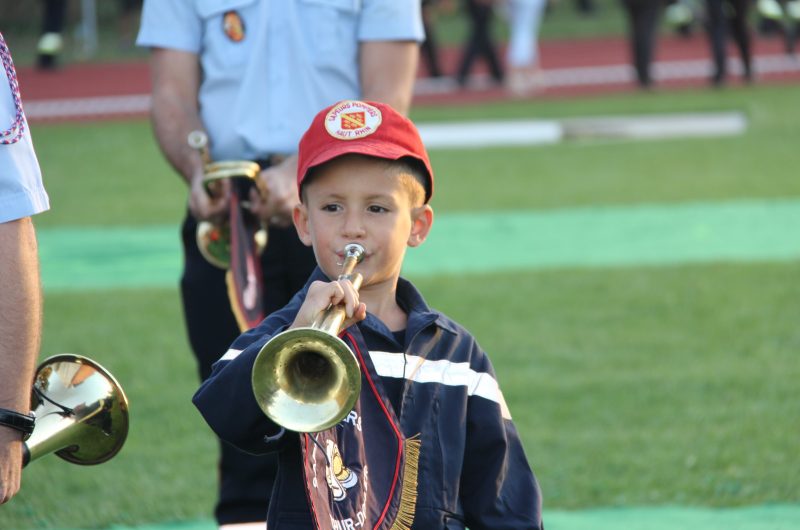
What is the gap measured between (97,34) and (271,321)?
28.8 meters

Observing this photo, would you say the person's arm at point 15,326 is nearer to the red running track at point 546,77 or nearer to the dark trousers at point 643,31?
the dark trousers at point 643,31

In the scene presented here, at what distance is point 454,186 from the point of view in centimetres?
1211

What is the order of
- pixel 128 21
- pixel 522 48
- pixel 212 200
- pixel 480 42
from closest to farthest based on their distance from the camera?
pixel 212 200
pixel 522 48
pixel 480 42
pixel 128 21

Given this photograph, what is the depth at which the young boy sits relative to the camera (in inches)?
112

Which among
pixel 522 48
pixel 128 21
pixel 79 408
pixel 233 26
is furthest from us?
pixel 128 21

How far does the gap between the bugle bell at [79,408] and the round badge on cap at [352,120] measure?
0.90 metres

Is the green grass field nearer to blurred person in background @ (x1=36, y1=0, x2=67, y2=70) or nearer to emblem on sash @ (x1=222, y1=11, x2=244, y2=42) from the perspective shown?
emblem on sash @ (x1=222, y1=11, x2=244, y2=42)

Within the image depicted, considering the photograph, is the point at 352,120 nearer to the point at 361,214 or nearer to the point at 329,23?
the point at 361,214

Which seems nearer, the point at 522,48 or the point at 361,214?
the point at 361,214

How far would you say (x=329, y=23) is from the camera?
4164mm

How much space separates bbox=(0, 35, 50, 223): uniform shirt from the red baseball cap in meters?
0.57

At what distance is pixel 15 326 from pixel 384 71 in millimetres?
1728

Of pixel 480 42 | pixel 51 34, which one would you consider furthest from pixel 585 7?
pixel 51 34

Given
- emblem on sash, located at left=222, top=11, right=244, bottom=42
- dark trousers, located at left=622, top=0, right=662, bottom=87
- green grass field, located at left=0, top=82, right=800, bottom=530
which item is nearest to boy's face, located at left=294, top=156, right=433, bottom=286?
emblem on sash, located at left=222, top=11, right=244, bottom=42
